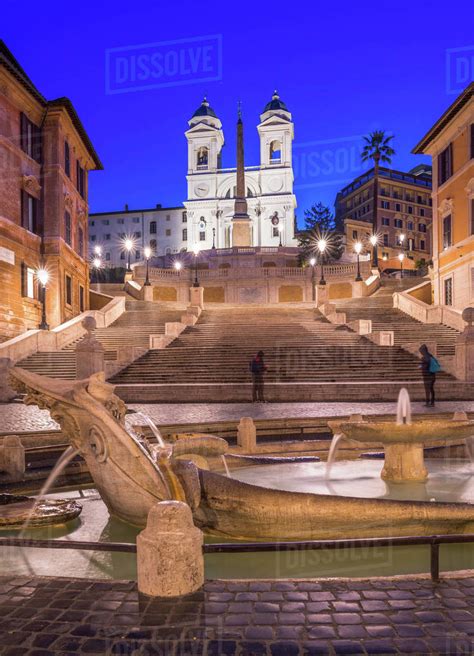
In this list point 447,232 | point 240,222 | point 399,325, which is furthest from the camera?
point 240,222

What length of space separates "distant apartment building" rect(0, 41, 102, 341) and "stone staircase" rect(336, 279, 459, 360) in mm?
17336

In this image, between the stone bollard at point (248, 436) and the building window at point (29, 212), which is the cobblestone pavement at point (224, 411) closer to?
the stone bollard at point (248, 436)

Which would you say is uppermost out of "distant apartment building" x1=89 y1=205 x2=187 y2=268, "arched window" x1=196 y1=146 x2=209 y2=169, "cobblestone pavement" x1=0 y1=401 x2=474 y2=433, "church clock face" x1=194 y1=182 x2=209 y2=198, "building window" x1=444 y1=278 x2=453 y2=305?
"arched window" x1=196 y1=146 x2=209 y2=169

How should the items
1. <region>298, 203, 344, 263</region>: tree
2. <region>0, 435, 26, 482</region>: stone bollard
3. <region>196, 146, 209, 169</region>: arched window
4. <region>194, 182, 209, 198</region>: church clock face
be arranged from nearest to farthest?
<region>0, 435, 26, 482</region>: stone bollard → <region>298, 203, 344, 263</region>: tree → <region>194, 182, 209, 198</region>: church clock face → <region>196, 146, 209, 169</region>: arched window

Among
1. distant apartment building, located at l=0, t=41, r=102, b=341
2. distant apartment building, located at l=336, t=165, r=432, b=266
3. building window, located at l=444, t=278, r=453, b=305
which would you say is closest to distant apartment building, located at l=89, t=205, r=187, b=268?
distant apartment building, located at l=336, t=165, r=432, b=266

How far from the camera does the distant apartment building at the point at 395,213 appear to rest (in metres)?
86.1

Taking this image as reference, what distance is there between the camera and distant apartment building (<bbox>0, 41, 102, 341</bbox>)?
2844 cm

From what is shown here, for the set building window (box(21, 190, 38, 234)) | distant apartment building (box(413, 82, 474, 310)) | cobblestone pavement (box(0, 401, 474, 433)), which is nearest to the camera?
cobblestone pavement (box(0, 401, 474, 433))

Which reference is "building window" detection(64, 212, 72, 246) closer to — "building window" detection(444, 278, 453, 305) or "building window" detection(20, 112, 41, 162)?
"building window" detection(20, 112, 41, 162)

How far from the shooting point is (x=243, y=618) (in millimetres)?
3588

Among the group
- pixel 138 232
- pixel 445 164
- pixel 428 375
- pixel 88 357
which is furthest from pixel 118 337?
pixel 138 232

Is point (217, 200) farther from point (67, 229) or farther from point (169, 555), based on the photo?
point (169, 555)

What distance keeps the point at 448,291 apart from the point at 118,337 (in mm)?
21304

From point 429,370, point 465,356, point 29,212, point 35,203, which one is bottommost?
point 429,370
